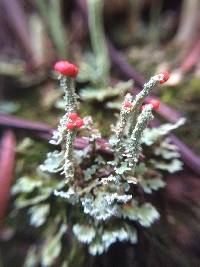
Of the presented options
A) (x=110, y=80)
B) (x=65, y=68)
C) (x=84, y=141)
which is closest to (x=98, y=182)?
(x=84, y=141)

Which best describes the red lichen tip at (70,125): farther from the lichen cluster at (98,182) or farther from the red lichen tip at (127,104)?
the red lichen tip at (127,104)

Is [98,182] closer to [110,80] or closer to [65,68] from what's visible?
[65,68]

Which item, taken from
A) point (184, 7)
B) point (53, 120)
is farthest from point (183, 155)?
point (184, 7)

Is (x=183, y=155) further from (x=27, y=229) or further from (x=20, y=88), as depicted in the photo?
(x=20, y=88)

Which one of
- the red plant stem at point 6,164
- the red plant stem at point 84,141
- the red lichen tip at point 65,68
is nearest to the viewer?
the red lichen tip at point 65,68

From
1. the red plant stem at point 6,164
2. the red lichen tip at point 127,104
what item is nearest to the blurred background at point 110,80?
the red plant stem at point 6,164

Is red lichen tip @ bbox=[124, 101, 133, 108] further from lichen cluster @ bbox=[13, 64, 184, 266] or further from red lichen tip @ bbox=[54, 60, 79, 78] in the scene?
red lichen tip @ bbox=[54, 60, 79, 78]

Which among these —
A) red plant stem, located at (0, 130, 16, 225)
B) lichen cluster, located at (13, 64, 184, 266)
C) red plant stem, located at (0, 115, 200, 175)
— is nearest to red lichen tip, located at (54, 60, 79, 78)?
lichen cluster, located at (13, 64, 184, 266)

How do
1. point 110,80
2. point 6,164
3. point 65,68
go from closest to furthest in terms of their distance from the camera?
point 65,68
point 6,164
point 110,80
